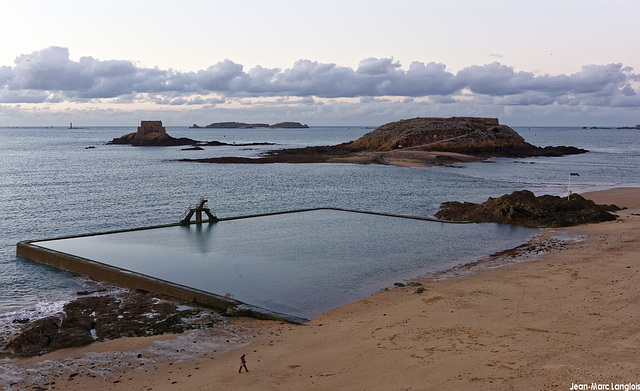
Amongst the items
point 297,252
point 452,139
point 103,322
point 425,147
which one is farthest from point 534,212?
point 452,139

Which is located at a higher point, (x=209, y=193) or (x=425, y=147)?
(x=425, y=147)

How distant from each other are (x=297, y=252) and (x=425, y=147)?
278 ft

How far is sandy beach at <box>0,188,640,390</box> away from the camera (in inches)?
411

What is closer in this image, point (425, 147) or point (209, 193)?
point (209, 193)

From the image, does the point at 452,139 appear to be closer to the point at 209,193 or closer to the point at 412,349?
the point at 209,193

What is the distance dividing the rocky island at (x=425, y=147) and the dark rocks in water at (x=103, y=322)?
7353 centimetres

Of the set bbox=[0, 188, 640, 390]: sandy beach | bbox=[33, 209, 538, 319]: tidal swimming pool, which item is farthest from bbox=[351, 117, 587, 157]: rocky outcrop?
bbox=[0, 188, 640, 390]: sandy beach

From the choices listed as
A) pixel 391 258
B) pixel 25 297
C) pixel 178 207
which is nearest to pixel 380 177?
pixel 178 207

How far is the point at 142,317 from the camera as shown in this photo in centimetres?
1593

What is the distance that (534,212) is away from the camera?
108ft

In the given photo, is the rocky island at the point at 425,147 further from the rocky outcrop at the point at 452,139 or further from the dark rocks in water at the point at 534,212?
the dark rocks in water at the point at 534,212

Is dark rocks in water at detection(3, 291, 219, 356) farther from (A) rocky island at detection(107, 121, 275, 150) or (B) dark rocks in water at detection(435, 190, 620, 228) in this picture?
(A) rocky island at detection(107, 121, 275, 150)

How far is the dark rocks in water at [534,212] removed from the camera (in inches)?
1220

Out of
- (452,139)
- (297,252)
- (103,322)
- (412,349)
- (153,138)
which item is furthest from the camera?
(153,138)
